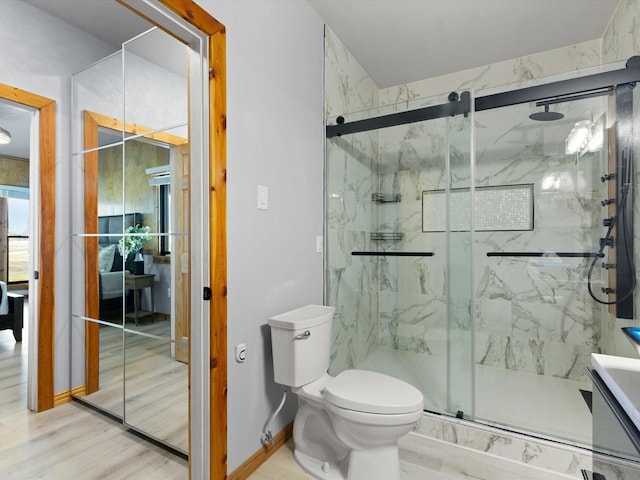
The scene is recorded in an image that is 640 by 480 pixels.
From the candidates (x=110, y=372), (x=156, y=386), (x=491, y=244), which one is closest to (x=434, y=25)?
(x=491, y=244)

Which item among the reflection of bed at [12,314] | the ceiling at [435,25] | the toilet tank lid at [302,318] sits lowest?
the reflection of bed at [12,314]

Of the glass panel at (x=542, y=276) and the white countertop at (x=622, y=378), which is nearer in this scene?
the white countertop at (x=622, y=378)

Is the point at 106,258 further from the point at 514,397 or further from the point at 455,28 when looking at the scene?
the point at 455,28

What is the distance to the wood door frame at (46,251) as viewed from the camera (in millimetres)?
2254

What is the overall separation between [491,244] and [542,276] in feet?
1.30

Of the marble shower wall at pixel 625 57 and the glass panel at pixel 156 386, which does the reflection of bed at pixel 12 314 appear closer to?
the glass panel at pixel 156 386

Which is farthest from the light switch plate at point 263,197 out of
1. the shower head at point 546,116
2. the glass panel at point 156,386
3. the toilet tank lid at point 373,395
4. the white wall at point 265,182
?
the shower head at point 546,116

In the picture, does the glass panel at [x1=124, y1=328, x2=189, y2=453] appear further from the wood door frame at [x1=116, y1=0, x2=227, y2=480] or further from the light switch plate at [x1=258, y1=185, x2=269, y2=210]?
the light switch plate at [x1=258, y1=185, x2=269, y2=210]

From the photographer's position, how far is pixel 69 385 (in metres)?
2.40

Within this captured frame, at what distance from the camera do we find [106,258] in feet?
7.82

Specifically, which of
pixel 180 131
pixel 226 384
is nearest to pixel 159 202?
pixel 180 131

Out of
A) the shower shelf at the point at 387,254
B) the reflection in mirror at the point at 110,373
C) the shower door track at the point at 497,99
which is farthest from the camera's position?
the shower shelf at the point at 387,254

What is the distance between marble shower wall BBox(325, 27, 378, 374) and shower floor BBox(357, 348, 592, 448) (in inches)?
12.0

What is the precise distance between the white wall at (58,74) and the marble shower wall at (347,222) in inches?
72.8
